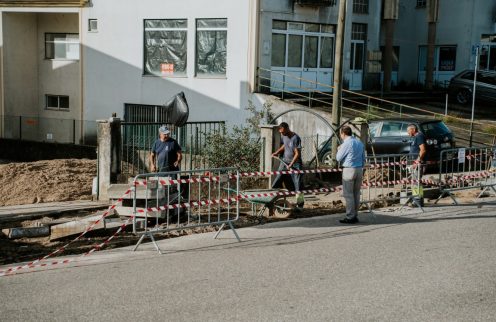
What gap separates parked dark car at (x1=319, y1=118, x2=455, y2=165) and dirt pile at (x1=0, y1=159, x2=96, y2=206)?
6862 mm

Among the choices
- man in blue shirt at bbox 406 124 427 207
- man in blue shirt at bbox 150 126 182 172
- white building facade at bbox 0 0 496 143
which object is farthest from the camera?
white building facade at bbox 0 0 496 143

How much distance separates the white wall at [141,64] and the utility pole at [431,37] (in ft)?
45.2

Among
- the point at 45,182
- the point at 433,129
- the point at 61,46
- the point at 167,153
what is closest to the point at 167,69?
the point at 61,46

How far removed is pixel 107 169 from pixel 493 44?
83.9ft

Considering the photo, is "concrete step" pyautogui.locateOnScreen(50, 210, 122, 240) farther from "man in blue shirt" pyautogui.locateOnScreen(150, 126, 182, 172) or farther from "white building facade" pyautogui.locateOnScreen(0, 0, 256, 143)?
"white building facade" pyautogui.locateOnScreen(0, 0, 256, 143)

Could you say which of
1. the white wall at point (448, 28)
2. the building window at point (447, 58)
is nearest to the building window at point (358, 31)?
the white wall at point (448, 28)

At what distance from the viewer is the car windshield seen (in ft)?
62.6

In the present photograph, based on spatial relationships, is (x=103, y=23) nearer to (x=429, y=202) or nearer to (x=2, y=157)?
(x=2, y=157)

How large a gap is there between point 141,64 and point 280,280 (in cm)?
1987

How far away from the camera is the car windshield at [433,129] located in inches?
752

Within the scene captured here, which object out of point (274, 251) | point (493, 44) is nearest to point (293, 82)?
point (493, 44)

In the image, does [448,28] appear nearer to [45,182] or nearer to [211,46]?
[211,46]

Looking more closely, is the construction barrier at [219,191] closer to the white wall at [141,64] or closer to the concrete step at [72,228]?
the concrete step at [72,228]

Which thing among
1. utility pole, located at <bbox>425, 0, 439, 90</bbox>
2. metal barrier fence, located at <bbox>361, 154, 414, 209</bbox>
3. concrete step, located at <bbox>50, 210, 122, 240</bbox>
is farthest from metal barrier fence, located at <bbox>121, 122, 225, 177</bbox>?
utility pole, located at <bbox>425, 0, 439, 90</bbox>
